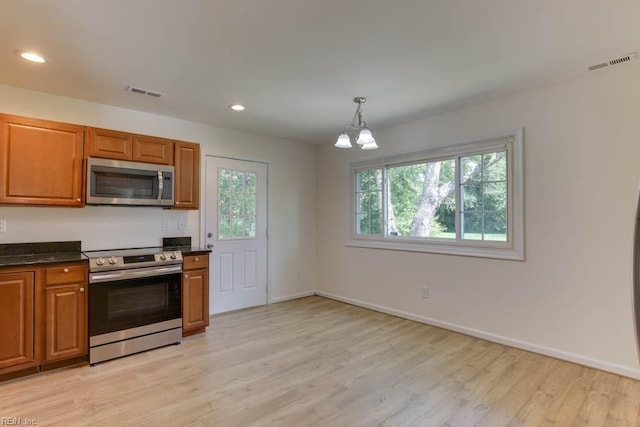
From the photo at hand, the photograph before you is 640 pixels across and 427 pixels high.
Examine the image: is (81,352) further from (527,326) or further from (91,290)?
(527,326)

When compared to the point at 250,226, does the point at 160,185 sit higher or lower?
higher

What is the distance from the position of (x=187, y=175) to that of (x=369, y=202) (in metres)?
2.47

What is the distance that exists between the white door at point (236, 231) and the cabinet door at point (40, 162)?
57.2 inches

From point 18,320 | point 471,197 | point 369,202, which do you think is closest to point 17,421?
point 18,320

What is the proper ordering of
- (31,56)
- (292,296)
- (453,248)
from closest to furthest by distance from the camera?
1. (31,56)
2. (453,248)
3. (292,296)

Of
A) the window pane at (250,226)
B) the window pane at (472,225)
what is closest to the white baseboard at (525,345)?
the window pane at (472,225)

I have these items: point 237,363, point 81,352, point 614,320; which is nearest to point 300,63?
point 237,363

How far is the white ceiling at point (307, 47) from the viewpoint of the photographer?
1927 millimetres

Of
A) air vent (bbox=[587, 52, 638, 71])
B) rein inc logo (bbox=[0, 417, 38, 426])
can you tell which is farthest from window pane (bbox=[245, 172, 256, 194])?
air vent (bbox=[587, 52, 638, 71])

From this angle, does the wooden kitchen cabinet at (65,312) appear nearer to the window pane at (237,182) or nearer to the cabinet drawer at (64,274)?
the cabinet drawer at (64,274)

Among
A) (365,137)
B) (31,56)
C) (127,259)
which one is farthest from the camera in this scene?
(127,259)

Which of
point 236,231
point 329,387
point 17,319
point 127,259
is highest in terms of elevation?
point 236,231

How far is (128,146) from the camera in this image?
3.41 meters

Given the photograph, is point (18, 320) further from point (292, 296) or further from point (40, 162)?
point (292, 296)
